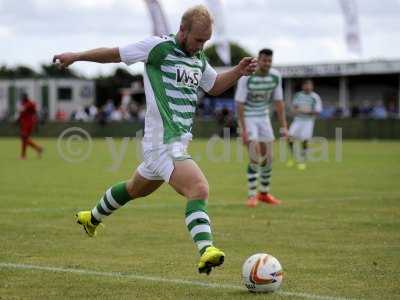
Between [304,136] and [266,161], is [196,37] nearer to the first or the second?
[266,161]

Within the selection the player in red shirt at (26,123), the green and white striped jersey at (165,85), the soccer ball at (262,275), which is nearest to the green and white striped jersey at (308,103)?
the player in red shirt at (26,123)

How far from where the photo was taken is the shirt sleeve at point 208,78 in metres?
8.59

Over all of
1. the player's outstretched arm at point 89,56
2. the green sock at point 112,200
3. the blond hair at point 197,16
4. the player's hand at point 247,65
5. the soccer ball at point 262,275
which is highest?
the blond hair at point 197,16

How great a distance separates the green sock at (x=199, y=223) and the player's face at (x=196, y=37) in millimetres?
1267

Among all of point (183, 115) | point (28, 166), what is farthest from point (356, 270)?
point (28, 166)

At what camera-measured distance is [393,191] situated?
17.6 m

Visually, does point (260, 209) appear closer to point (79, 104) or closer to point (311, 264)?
point (311, 264)

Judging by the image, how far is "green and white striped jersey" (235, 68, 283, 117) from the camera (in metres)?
15.1

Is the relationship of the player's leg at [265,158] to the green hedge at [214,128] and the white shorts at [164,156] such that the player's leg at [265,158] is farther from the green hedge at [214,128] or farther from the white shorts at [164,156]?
the green hedge at [214,128]

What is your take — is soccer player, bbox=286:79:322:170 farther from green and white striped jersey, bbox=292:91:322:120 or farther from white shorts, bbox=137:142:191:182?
white shorts, bbox=137:142:191:182

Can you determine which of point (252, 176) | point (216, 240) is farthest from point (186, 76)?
point (252, 176)

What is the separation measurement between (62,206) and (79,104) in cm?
5950

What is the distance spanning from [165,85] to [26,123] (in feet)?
80.9

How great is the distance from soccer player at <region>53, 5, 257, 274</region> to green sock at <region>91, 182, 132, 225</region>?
0.60 metres
